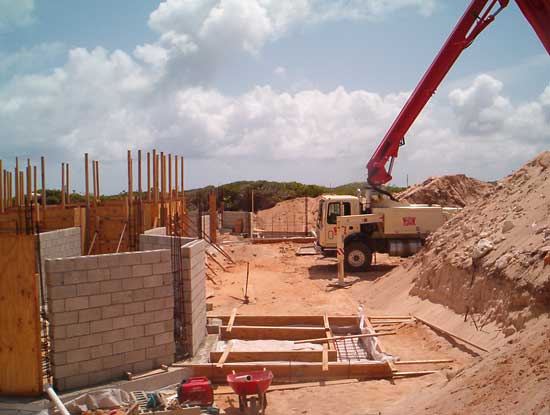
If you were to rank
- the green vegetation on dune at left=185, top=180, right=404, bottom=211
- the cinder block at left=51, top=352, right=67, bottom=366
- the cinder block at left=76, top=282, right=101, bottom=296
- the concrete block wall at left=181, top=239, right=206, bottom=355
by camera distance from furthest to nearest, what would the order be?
the green vegetation on dune at left=185, top=180, right=404, bottom=211, the concrete block wall at left=181, top=239, right=206, bottom=355, the cinder block at left=76, top=282, right=101, bottom=296, the cinder block at left=51, top=352, right=67, bottom=366

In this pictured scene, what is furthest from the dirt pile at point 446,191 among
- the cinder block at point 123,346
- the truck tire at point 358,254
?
the cinder block at point 123,346

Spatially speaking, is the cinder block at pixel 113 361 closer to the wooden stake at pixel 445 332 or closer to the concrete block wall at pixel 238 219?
the wooden stake at pixel 445 332

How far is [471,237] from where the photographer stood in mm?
9992

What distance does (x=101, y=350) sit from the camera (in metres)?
5.79

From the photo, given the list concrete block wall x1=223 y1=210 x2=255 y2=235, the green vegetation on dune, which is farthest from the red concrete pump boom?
the green vegetation on dune

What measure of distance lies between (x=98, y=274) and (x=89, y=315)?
50 cm

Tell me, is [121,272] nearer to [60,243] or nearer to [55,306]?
[55,306]

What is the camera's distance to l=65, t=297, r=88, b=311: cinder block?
5602 millimetres

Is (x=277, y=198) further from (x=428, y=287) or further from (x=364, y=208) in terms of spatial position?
(x=428, y=287)

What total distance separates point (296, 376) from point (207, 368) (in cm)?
123

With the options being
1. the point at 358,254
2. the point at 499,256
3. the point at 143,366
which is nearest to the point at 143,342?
the point at 143,366

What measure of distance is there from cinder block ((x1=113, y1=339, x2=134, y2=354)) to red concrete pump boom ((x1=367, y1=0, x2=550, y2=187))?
8.12m

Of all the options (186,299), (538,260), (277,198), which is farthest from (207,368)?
(277,198)

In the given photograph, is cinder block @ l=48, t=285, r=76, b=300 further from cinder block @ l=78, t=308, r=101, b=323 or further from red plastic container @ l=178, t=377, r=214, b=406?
red plastic container @ l=178, t=377, r=214, b=406
